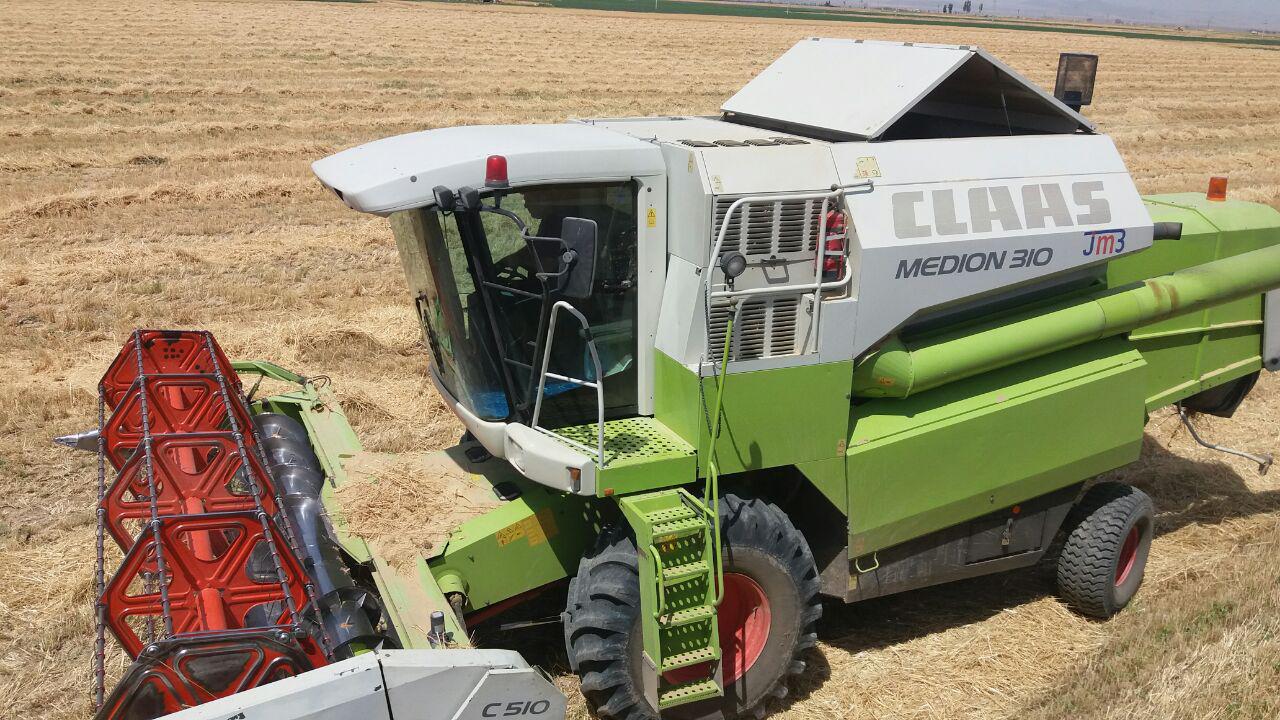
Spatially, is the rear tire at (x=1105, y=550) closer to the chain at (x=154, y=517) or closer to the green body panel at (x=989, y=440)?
the green body panel at (x=989, y=440)

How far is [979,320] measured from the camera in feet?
17.2

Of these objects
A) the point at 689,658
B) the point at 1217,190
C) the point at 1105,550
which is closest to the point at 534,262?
the point at 689,658

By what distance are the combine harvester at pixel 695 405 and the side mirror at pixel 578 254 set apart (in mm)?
12

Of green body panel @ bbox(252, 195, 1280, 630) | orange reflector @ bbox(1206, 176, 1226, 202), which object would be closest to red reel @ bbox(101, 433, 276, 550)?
green body panel @ bbox(252, 195, 1280, 630)

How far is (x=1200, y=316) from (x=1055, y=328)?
1.50 m

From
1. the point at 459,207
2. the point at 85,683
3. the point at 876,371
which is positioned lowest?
the point at 85,683

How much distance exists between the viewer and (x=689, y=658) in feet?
14.4

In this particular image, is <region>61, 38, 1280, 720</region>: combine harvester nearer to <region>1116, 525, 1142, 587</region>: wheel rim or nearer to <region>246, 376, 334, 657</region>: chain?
<region>246, 376, 334, 657</region>: chain

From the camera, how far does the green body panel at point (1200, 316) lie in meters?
6.04

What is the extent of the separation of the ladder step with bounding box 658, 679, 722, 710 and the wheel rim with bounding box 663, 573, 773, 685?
242 millimetres

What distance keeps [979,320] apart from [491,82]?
1837 cm

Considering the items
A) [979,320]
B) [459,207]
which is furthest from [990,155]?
[459,207]

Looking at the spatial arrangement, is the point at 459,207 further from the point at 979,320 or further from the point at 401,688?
the point at 979,320

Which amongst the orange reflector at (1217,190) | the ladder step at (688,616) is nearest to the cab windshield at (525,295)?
the ladder step at (688,616)
